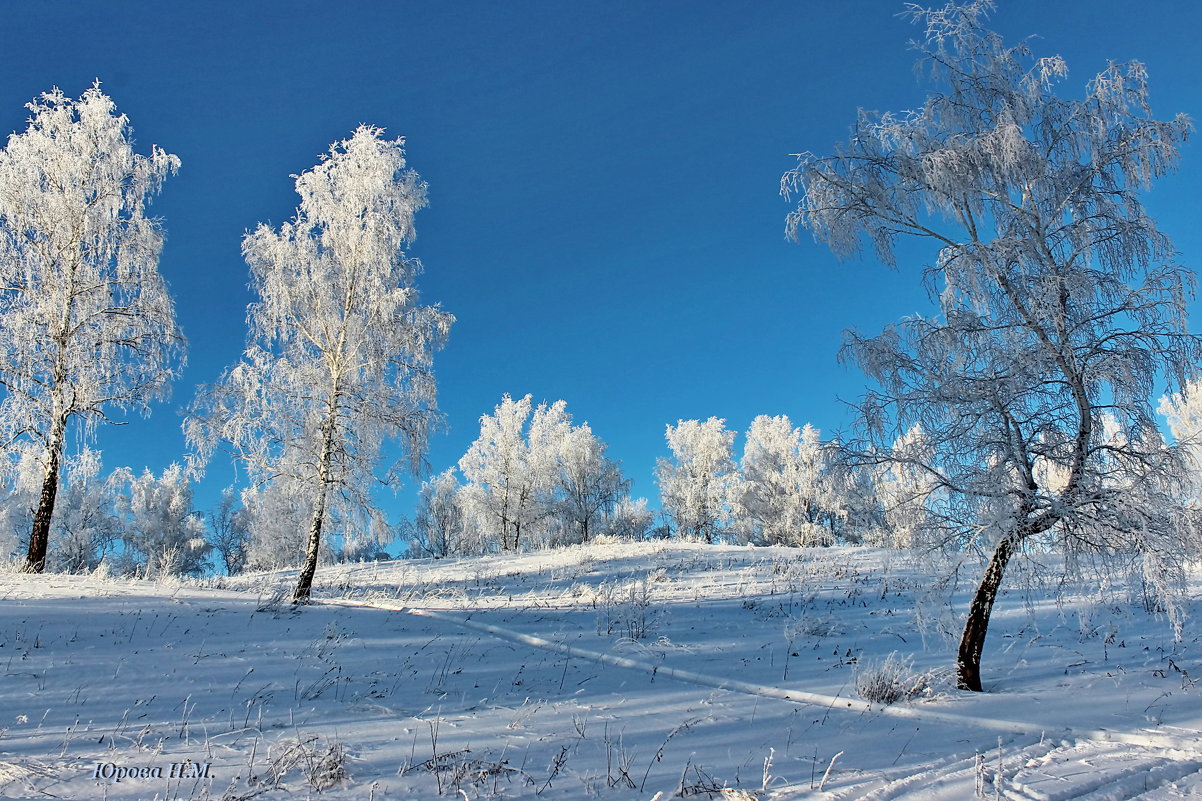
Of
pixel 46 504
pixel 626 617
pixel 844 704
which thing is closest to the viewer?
pixel 844 704

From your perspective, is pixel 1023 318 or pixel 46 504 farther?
pixel 46 504

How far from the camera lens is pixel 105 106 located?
14.3m

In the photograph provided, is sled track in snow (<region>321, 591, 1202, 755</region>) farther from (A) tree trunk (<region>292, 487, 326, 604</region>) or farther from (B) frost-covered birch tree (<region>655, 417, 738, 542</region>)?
(B) frost-covered birch tree (<region>655, 417, 738, 542</region>)

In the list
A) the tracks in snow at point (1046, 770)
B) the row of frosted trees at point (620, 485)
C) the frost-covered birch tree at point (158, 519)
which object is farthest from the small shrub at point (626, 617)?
Result: the frost-covered birch tree at point (158, 519)

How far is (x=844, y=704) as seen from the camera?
5.78 meters

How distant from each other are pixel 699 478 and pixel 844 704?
137 ft

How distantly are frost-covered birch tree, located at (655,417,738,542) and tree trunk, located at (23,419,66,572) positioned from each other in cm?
3638

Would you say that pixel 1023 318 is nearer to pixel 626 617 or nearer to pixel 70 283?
pixel 626 617

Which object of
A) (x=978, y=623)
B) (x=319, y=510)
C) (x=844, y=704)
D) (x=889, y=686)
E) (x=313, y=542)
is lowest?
(x=844, y=704)

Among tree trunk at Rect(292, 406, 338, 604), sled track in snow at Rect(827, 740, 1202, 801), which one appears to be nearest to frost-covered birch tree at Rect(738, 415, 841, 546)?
tree trunk at Rect(292, 406, 338, 604)

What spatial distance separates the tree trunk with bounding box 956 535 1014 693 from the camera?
6.39 meters

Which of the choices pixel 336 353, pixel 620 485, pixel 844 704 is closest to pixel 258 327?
pixel 336 353

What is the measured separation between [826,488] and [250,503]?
11.7 metres

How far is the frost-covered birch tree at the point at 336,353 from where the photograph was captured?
12.4 meters
